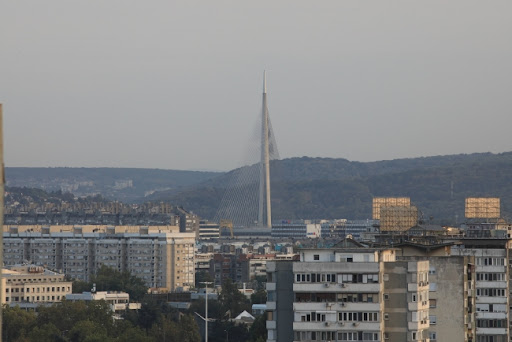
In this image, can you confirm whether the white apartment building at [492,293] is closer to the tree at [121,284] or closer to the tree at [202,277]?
the tree at [121,284]

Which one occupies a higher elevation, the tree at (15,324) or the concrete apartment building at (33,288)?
the concrete apartment building at (33,288)

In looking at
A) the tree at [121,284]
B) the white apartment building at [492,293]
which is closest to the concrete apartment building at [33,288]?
the tree at [121,284]

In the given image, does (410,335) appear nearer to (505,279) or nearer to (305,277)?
(305,277)

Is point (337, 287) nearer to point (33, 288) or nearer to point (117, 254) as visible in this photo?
point (33, 288)

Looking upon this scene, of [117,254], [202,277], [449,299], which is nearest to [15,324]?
Result: [449,299]

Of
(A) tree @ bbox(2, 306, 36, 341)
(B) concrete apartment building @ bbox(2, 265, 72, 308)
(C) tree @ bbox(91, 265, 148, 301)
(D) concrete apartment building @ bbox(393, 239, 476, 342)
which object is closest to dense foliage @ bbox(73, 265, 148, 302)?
(C) tree @ bbox(91, 265, 148, 301)

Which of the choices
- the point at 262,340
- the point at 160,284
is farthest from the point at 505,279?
the point at 160,284
